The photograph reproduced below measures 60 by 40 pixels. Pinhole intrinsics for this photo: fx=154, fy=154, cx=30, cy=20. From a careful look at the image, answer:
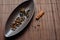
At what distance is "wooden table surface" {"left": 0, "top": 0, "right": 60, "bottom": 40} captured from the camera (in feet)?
2.90

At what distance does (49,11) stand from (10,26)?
27 cm

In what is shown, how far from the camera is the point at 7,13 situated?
0.95 metres

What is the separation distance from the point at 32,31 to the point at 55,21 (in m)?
0.16

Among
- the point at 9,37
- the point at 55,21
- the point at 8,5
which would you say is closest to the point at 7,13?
the point at 8,5

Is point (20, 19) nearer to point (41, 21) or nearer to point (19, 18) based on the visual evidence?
point (19, 18)

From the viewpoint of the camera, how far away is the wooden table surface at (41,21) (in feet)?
2.90

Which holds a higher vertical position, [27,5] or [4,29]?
[27,5]

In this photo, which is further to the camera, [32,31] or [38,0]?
[38,0]

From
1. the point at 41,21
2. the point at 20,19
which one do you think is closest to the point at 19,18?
the point at 20,19

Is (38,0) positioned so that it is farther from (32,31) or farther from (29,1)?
(32,31)

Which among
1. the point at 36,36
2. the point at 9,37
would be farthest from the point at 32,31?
the point at 9,37

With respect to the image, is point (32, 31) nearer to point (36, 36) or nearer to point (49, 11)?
point (36, 36)

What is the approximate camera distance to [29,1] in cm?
95

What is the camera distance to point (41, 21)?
0.93m
